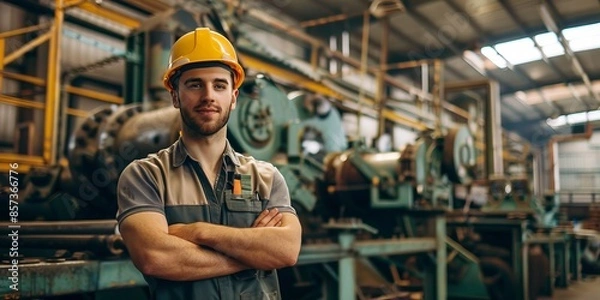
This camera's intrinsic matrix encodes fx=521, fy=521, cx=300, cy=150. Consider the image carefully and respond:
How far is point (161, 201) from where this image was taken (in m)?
1.38

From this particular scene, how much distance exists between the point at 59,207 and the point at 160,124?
82 cm

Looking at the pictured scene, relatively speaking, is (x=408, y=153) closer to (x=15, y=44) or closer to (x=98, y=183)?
(x=98, y=183)

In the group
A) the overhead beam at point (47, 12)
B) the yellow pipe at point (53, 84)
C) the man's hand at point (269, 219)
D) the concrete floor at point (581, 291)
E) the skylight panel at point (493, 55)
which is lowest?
the concrete floor at point (581, 291)

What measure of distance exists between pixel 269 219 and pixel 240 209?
0.09 meters

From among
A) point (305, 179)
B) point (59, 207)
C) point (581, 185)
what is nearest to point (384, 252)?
point (305, 179)

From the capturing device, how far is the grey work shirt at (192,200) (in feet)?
4.46

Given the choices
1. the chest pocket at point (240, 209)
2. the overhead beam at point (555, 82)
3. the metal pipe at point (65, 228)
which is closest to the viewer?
the chest pocket at point (240, 209)

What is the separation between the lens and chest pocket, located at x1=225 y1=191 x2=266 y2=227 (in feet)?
4.63

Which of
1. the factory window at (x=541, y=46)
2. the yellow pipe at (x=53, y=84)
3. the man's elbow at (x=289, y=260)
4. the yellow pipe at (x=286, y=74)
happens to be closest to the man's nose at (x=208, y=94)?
the man's elbow at (x=289, y=260)

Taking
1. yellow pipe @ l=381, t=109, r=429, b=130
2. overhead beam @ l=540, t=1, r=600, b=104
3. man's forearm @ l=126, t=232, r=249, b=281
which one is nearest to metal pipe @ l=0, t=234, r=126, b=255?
man's forearm @ l=126, t=232, r=249, b=281

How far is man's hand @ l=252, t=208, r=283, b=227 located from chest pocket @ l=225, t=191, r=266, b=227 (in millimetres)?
18

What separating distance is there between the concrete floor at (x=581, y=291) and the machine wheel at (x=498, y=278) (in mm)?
1423

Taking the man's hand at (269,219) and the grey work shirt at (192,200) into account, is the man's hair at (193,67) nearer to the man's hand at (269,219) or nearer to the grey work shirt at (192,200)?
the grey work shirt at (192,200)

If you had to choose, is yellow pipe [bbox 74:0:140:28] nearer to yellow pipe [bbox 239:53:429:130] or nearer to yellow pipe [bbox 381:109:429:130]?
yellow pipe [bbox 239:53:429:130]
